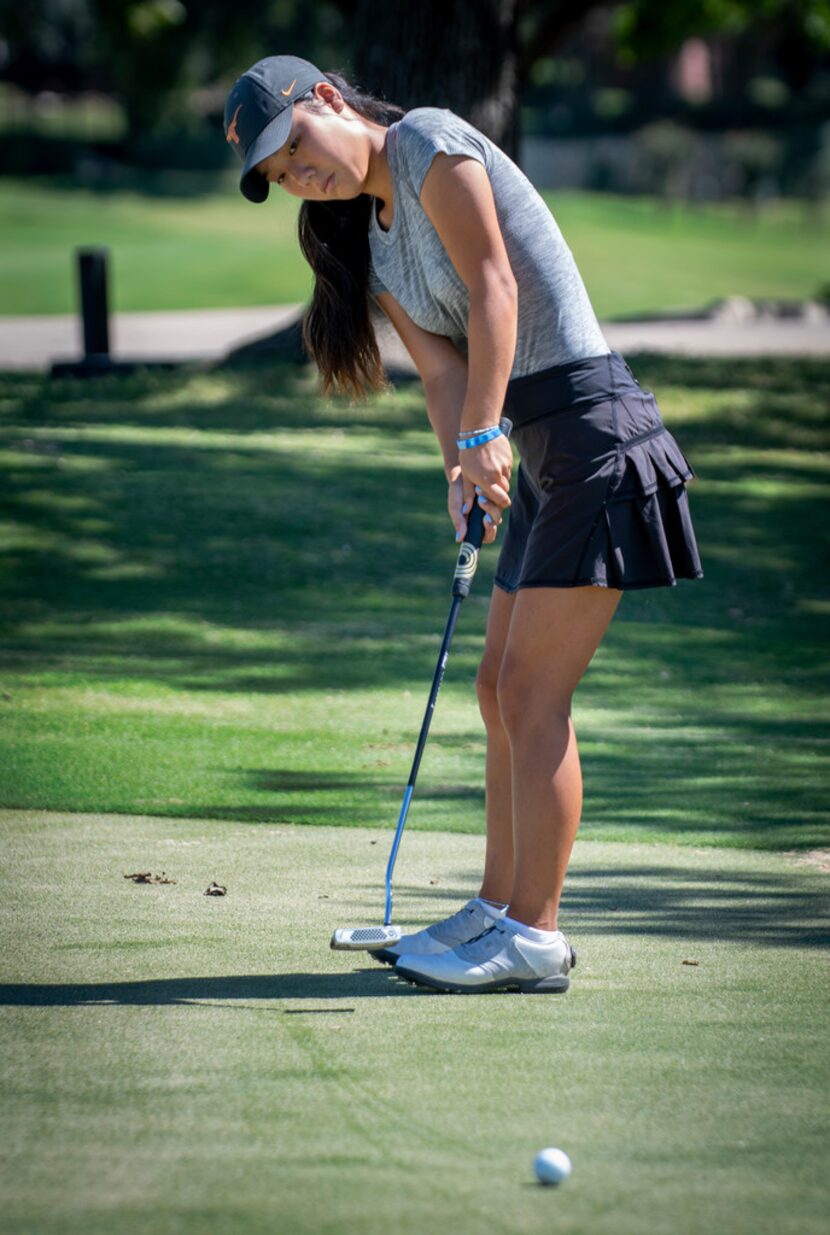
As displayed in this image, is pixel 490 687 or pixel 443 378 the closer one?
pixel 443 378

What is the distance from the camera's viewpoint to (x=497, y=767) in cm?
420

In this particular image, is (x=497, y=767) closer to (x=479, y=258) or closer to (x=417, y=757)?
(x=417, y=757)

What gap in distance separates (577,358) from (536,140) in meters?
A: 57.7

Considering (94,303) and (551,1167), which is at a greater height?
(94,303)

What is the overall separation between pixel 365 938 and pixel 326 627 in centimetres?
553

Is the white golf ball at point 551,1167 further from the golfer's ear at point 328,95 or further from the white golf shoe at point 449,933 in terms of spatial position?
the golfer's ear at point 328,95

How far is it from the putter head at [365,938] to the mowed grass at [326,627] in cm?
183

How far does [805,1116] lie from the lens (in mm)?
2994

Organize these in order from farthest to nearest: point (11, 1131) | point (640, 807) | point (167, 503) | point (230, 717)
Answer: point (167, 503), point (230, 717), point (640, 807), point (11, 1131)

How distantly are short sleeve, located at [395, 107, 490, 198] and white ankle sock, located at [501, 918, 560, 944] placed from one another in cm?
158

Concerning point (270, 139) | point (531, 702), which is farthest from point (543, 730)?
point (270, 139)

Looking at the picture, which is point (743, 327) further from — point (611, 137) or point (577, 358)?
point (611, 137)

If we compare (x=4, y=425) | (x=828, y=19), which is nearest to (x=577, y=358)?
(x=4, y=425)

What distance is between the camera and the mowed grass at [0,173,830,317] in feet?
100
